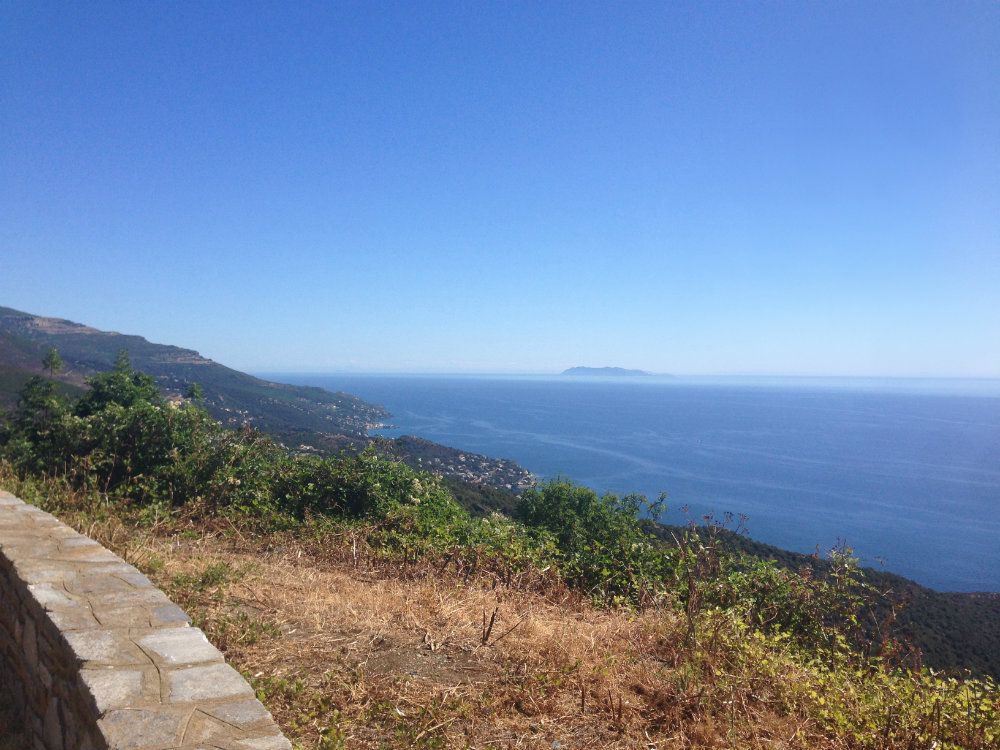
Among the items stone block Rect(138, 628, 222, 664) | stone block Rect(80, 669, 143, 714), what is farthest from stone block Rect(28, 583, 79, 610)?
stone block Rect(80, 669, 143, 714)

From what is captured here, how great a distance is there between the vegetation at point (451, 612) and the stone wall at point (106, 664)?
0.52m

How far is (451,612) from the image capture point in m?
4.20

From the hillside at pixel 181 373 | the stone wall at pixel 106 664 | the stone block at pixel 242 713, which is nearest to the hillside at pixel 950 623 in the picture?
the stone wall at pixel 106 664

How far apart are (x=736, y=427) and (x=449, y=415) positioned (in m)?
65.0

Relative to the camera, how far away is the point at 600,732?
284 cm

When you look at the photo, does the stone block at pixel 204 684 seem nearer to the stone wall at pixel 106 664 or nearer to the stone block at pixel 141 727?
the stone wall at pixel 106 664

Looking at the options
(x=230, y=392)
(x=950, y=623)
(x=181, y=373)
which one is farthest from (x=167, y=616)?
(x=181, y=373)

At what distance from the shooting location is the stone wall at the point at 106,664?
202 centimetres

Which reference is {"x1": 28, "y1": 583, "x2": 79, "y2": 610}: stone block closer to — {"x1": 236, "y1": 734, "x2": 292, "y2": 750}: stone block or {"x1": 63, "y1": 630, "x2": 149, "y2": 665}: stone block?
{"x1": 63, "y1": 630, "x2": 149, "y2": 665}: stone block

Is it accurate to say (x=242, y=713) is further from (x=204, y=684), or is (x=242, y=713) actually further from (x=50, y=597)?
(x=50, y=597)

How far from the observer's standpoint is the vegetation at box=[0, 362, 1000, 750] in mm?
2875

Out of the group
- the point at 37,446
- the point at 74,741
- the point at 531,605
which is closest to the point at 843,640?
the point at 531,605

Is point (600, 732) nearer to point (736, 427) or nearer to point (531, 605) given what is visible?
point (531, 605)

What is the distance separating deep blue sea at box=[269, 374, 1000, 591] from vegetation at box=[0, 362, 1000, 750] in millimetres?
5074
